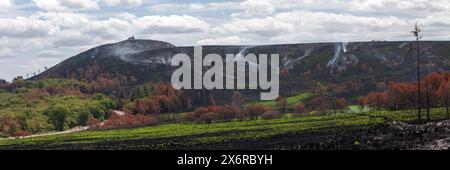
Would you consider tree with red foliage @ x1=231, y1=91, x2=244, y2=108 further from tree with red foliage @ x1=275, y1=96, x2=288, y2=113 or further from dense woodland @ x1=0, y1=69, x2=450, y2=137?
tree with red foliage @ x1=275, y1=96, x2=288, y2=113

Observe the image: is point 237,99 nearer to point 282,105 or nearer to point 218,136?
point 282,105

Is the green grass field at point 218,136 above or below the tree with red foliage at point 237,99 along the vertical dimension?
above

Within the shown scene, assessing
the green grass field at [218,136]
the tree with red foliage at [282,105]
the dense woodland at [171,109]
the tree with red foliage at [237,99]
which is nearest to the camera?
the green grass field at [218,136]

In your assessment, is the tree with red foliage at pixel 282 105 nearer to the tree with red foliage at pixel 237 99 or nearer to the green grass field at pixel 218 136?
the tree with red foliage at pixel 237 99

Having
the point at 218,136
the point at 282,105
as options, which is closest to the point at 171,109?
the point at 282,105

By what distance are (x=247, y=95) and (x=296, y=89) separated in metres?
18.6

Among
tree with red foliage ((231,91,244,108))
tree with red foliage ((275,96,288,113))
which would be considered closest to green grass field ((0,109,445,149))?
tree with red foliage ((275,96,288,113))

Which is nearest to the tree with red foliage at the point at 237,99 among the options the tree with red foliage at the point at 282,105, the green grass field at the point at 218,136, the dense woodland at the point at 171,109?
the dense woodland at the point at 171,109

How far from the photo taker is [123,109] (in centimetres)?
15475

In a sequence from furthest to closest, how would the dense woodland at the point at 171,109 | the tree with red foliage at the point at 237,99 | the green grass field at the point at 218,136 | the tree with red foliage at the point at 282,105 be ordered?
the tree with red foliage at the point at 237,99 < the tree with red foliage at the point at 282,105 < the dense woodland at the point at 171,109 < the green grass field at the point at 218,136
